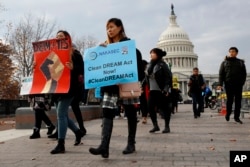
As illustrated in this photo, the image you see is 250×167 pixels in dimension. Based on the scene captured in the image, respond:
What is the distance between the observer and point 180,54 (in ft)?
444

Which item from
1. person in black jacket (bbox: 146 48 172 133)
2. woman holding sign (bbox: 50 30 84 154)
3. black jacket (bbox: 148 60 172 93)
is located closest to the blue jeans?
woman holding sign (bbox: 50 30 84 154)

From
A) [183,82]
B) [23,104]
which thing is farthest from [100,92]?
[183,82]

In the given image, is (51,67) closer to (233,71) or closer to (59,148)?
(59,148)

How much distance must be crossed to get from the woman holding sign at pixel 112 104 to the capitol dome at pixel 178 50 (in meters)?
127

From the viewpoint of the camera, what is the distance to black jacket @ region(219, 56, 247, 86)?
437 inches

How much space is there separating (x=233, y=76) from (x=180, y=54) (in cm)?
12538

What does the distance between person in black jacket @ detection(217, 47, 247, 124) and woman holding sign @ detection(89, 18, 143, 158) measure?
18.4 ft

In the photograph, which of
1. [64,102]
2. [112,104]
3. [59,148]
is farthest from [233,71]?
[59,148]

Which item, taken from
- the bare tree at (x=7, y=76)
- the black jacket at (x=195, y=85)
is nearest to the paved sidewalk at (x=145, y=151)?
the black jacket at (x=195, y=85)

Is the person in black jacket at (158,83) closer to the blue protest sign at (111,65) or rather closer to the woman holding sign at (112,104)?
the woman holding sign at (112,104)

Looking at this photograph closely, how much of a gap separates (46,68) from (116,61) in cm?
155

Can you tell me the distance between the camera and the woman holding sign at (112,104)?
5.61m

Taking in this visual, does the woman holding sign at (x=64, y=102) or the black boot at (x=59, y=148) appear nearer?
the black boot at (x=59, y=148)

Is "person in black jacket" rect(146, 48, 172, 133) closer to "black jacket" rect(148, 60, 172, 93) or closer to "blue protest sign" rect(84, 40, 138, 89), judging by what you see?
"black jacket" rect(148, 60, 172, 93)
